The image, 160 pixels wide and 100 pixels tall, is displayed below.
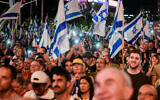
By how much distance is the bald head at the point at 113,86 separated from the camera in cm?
→ 236

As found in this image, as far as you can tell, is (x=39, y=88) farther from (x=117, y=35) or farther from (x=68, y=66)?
(x=117, y=35)

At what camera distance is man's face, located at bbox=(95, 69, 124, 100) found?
2352mm

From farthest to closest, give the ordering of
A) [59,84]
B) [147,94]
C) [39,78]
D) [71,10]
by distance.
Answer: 1. [71,10]
2. [39,78]
3. [59,84]
4. [147,94]

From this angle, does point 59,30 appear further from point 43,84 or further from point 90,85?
point 43,84

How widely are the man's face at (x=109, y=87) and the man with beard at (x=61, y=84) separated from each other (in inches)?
85.5

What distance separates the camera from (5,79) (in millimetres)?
3902

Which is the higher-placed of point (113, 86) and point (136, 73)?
point (113, 86)

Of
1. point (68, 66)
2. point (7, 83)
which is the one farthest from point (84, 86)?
point (7, 83)

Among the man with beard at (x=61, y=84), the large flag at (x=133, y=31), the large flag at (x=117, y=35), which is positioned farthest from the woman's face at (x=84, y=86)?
the large flag at (x=133, y=31)

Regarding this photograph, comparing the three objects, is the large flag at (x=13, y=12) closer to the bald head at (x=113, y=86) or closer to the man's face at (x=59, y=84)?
the man's face at (x=59, y=84)

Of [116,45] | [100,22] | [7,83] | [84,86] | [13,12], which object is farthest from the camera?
[13,12]

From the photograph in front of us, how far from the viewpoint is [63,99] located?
14.9 ft

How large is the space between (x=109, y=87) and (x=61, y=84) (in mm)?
2451

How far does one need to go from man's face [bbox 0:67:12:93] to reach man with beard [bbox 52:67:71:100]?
32.7 inches
